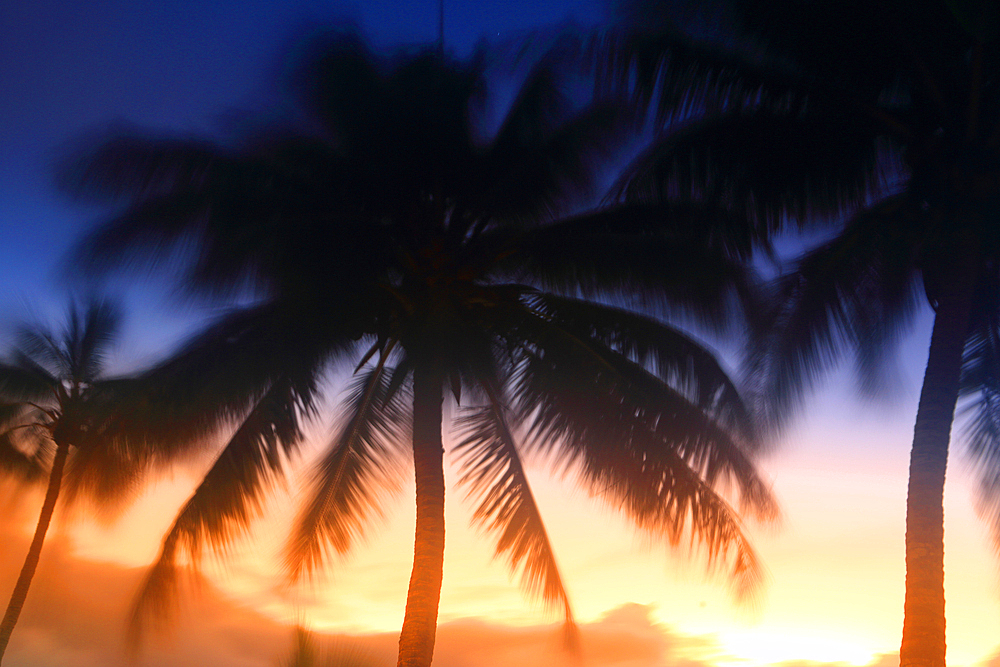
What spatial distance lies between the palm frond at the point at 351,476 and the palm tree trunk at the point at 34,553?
11677 mm

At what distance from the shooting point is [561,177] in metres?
9.76

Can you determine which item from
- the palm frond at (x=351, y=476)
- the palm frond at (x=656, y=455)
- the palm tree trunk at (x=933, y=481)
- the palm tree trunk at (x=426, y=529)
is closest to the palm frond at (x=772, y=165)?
the palm tree trunk at (x=933, y=481)

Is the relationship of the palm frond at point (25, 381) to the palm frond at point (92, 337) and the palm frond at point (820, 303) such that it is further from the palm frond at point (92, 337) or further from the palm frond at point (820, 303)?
the palm frond at point (820, 303)

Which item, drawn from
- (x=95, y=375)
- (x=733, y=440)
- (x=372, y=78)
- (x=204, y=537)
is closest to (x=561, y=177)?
(x=372, y=78)

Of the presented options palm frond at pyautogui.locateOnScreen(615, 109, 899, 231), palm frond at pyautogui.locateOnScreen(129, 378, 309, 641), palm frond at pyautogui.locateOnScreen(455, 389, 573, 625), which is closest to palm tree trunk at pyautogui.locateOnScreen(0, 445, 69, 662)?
palm frond at pyautogui.locateOnScreen(129, 378, 309, 641)

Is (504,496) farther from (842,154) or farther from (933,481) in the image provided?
(842,154)

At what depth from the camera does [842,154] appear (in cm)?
839

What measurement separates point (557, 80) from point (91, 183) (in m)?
5.46

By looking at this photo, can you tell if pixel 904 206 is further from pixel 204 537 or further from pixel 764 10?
pixel 204 537

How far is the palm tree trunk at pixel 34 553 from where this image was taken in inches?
754

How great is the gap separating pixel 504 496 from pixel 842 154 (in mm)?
5675

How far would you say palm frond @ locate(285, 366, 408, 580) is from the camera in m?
10.4

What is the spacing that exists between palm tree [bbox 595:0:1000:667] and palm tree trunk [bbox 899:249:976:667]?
0.07 ft

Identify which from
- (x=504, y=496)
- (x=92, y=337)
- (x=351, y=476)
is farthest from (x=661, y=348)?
(x=92, y=337)
